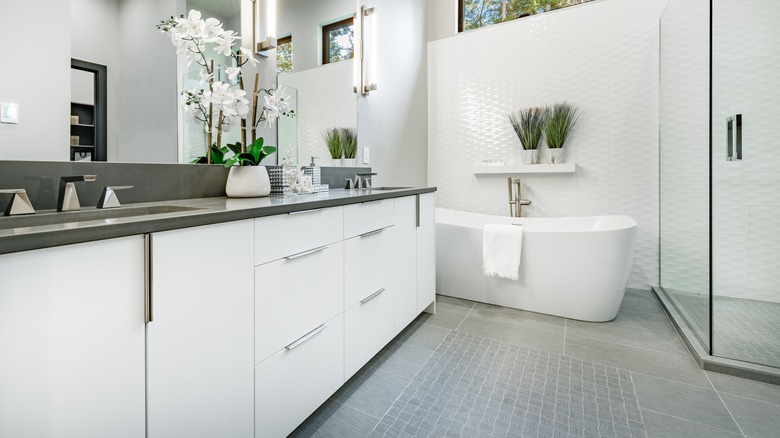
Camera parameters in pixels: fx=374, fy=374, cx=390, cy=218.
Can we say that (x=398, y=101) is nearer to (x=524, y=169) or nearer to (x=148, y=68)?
→ (x=524, y=169)

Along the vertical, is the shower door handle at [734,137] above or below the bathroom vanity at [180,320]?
above

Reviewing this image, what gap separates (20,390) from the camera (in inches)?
24.8

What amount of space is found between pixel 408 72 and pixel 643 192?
7.53ft

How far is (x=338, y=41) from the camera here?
2604 mm

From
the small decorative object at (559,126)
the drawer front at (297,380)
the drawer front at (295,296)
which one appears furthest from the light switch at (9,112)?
the small decorative object at (559,126)

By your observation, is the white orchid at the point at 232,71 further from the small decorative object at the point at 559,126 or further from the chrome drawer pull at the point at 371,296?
the small decorative object at the point at 559,126

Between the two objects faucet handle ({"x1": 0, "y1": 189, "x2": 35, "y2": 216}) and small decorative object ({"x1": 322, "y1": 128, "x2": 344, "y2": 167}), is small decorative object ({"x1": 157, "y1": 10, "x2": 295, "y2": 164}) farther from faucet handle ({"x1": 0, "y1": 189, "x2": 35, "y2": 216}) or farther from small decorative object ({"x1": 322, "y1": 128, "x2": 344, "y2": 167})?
small decorative object ({"x1": 322, "y1": 128, "x2": 344, "y2": 167})

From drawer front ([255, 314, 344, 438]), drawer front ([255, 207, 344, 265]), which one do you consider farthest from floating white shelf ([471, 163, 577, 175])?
drawer front ([255, 314, 344, 438])

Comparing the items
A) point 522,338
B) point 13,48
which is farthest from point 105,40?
point 522,338

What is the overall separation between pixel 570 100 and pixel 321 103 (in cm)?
222

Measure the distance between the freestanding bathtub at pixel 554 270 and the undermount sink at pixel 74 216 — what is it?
2068 millimetres

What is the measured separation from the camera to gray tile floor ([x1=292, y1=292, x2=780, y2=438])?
55.2 inches

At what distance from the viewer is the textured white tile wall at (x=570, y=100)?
3027 mm

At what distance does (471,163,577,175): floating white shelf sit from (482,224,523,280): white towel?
0.91m
